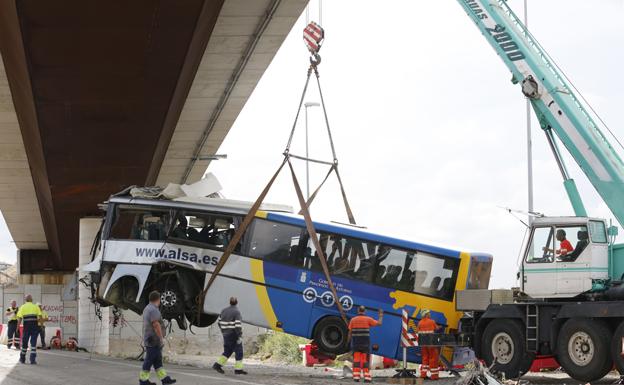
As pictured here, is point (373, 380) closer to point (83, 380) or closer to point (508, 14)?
point (83, 380)

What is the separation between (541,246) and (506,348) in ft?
6.62

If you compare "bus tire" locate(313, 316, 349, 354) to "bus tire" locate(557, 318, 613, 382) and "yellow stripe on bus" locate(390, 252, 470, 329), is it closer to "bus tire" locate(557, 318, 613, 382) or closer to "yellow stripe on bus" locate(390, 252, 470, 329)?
"yellow stripe on bus" locate(390, 252, 470, 329)

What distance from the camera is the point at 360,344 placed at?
2002 centimetres

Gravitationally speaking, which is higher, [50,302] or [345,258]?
[345,258]

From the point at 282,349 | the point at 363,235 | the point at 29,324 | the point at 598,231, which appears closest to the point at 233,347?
the point at 363,235

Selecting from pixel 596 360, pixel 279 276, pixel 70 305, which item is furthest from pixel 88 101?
pixel 70 305

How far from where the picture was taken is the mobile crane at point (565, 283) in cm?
1889

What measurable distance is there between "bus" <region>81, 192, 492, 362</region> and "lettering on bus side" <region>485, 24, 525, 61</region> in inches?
162

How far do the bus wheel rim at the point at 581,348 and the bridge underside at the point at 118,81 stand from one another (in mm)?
8530

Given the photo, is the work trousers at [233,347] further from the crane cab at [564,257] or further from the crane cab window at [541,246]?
the crane cab window at [541,246]

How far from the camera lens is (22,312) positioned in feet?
84.8

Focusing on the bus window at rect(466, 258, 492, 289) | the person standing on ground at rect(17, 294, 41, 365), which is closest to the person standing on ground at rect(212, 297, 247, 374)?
the bus window at rect(466, 258, 492, 289)

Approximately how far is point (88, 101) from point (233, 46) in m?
4.40

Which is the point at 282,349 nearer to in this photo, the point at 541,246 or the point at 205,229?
the point at 205,229
